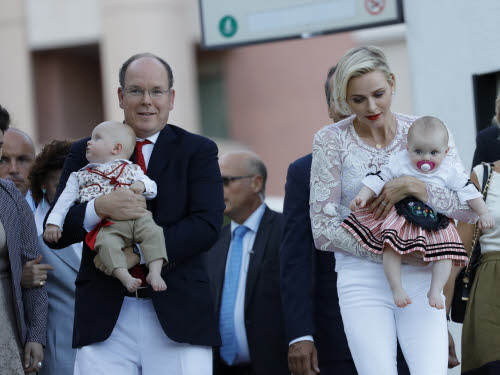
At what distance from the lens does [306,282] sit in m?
4.86

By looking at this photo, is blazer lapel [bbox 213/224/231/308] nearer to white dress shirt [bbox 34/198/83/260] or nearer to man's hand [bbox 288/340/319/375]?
white dress shirt [bbox 34/198/83/260]

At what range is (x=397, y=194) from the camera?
4.06 m

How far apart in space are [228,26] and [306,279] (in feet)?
9.52

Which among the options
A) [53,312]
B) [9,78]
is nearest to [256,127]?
[9,78]

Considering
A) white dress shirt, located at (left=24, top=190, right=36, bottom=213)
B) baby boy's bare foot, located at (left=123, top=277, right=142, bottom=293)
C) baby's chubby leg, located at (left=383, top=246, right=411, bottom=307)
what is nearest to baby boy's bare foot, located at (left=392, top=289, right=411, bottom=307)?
baby's chubby leg, located at (left=383, top=246, right=411, bottom=307)

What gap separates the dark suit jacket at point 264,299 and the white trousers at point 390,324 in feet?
6.63

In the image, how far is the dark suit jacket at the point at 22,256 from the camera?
4664mm

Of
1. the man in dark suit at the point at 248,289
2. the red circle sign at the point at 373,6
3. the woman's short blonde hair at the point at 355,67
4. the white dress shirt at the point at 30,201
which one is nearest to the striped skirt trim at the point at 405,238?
the woman's short blonde hair at the point at 355,67

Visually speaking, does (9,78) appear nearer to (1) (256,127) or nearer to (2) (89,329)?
(1) (256,127)

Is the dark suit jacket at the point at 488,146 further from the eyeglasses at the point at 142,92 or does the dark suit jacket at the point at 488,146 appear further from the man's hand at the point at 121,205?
the man's hand at the point at 121,205

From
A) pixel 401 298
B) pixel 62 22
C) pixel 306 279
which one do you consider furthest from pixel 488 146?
pixel 62 22

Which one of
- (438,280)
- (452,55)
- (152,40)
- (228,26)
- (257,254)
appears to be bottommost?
(257,254)

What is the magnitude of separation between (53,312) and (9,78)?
576 inches

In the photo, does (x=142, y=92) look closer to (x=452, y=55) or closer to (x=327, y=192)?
(x=327, y=192)
